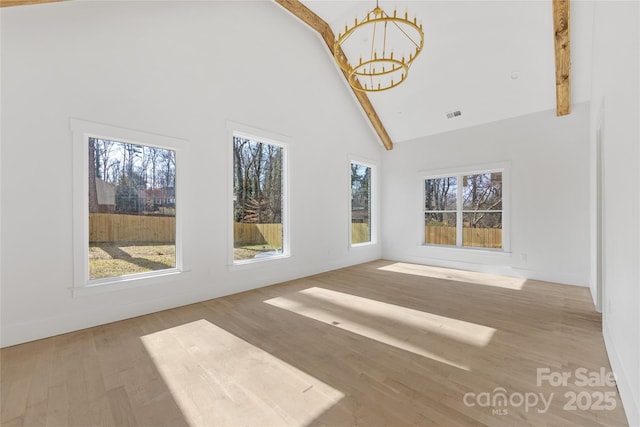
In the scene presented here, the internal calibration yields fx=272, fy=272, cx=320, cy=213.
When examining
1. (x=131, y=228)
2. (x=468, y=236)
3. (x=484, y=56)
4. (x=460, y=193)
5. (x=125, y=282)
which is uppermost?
(x=484, y=56)

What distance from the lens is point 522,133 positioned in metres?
5.11

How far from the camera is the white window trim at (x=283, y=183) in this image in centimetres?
420

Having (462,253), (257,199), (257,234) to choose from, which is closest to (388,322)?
(257,234)

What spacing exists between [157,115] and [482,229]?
243 inches

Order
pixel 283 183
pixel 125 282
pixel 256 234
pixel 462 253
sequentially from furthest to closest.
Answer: pixel 462 253, pixel 283 183, pixel 256 234, pixel 125 282

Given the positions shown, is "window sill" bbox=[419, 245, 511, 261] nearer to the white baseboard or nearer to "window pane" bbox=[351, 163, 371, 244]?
"window pane" bbox=[351, 163, 371, 244]

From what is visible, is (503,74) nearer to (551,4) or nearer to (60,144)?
(551,4)

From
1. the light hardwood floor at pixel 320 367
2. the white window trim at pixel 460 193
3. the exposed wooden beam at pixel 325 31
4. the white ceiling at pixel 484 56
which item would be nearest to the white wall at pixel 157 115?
the exposed wooden beam at pixel 325 31

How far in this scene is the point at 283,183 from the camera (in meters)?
5.11

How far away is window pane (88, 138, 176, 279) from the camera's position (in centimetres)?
315

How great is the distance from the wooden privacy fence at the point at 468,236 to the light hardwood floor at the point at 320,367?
1931mm

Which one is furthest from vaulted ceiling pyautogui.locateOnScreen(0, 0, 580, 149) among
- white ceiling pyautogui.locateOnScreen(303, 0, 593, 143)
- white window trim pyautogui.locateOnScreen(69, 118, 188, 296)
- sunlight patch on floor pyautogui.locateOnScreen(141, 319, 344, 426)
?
sunlight patch on floor pyautogui.locateOnScreen(141, 319, 344, 426)

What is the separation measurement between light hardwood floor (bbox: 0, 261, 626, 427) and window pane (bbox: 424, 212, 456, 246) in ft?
Answer: 8.46

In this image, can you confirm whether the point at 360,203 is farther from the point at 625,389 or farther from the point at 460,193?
the point at 625,389
